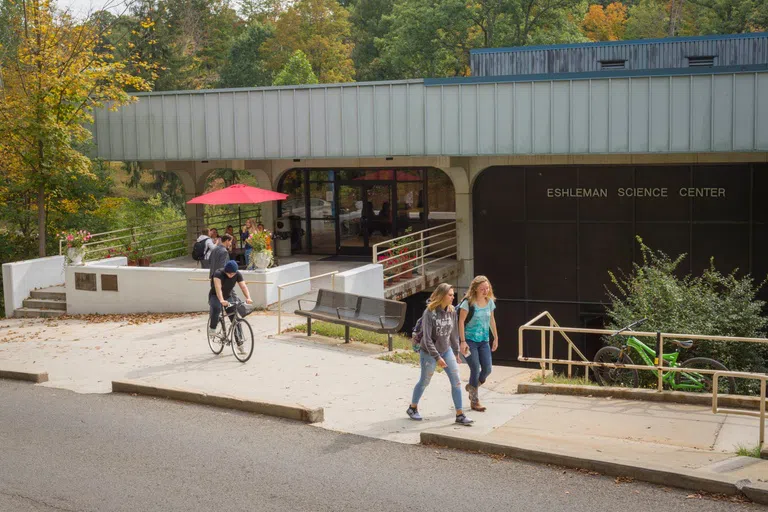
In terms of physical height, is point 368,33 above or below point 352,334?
above

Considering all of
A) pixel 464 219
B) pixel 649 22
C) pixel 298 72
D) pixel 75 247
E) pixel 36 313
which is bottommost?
pixel 36 313

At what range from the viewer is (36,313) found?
2148cm

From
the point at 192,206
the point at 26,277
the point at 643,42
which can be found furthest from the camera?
the point at 643,42

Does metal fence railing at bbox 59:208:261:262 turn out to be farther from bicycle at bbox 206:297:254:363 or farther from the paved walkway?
bicycle at bbox 206:297:254:363

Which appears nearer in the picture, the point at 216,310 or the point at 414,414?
the point at 414,414

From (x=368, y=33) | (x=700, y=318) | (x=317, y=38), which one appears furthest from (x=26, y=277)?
(x=368, y=33)

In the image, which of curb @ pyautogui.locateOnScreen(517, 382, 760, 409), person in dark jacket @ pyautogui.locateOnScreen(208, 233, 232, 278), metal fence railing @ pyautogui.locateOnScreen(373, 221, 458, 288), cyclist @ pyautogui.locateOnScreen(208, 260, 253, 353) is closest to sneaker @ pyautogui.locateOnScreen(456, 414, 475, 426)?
curb @ pyautogui.locateOnScreen(517, 382, 760, 409)

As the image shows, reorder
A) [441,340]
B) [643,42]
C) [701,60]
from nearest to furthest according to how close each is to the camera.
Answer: [441,340] < [701,60] < [643,42]

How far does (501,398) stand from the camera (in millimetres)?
12156

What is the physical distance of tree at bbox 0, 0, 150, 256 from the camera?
24.0 meters

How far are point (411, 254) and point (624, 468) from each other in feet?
51.4

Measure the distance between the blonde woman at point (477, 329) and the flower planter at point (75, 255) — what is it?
13454 millimetres

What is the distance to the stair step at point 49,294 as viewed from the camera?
21.8 m

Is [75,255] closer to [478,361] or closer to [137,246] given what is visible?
[137,246]
